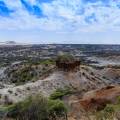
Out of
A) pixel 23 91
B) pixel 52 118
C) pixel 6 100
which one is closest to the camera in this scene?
pixel 52 118

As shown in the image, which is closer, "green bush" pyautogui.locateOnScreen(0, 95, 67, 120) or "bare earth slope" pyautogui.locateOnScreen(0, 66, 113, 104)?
"green bush" pyautogui.locateOnScreen(0, 95, 67, 120)

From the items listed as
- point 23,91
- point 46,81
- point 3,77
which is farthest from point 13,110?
point 3,77

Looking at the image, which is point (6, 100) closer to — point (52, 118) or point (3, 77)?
point (52, 118)

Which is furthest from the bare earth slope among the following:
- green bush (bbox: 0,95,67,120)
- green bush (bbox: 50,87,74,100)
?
green bush (bbox: 0,95,67,120)

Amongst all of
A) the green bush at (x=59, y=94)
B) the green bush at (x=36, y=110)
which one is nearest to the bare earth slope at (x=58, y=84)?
the green bush at (x=59, y=94)

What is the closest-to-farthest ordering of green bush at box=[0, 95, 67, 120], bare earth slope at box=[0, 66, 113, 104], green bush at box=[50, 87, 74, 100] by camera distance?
1. green bush at box=[0, 95, 67, 120]
2. green bush at box=[50, 87, 74, 100]
3. bare earth slope at box=[0, 66, 113, 104]

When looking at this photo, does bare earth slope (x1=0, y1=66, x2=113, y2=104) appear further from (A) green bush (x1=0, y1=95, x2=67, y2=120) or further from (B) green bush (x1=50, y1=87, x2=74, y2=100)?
(A) green bush (x1=0, y1=95, x2=67, y2=120)

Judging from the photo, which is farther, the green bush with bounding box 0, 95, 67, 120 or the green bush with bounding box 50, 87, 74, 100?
the green bush with bounding box 50, 87, 74, 100

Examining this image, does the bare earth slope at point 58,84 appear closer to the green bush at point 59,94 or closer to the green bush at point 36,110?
the green bush at point 59,94

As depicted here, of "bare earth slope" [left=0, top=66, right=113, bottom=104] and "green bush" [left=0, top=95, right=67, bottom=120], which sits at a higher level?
"green bush" [left=0, top=95, right=67, bottom=120]

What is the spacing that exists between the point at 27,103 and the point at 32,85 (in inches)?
1083

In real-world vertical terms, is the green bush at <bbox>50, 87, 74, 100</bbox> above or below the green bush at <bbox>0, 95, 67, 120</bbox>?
below

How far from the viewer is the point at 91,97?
124 ft

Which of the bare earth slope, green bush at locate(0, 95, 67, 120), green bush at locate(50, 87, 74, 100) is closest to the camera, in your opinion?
green bush at locate(0, 95, 67, 120)
